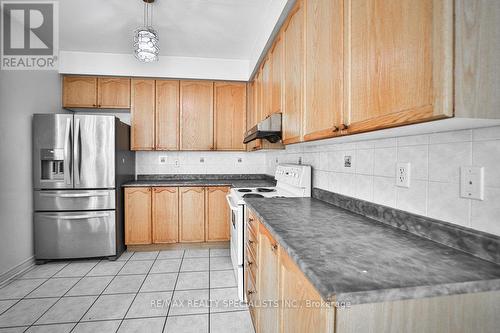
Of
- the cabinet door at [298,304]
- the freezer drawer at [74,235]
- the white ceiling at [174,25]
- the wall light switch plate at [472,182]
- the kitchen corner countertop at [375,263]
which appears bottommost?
the freezer drawer at [74,235]

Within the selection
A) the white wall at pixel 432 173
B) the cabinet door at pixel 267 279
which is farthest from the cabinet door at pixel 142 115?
the white wall at pixel 432 173

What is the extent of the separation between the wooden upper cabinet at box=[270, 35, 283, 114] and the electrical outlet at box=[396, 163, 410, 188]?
112cm

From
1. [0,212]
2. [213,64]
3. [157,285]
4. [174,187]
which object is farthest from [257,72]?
[0,212]

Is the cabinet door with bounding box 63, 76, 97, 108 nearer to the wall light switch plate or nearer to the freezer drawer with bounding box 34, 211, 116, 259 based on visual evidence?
the freezer drawer with bounding box 34, 211, 116, 259

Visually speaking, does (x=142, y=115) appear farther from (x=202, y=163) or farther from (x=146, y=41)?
(x=146, y=41)

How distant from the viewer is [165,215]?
3.32 metres

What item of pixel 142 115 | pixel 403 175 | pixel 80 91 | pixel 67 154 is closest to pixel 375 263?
pixel 403 175

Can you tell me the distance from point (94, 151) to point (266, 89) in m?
2.05

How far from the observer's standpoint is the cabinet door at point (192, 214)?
3350 mm

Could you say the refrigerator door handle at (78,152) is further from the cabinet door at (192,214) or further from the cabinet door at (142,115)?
the cabinet door at (192,214)

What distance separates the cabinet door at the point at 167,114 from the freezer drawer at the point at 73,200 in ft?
3.09

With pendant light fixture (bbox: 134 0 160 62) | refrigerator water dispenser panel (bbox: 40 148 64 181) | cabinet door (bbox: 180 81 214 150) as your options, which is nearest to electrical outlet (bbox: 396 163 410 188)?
pendant light fixture (bbox: 134 0 160 62)

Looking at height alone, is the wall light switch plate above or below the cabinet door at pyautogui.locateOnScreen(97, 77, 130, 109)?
below

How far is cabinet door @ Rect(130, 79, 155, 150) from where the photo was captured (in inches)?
136
